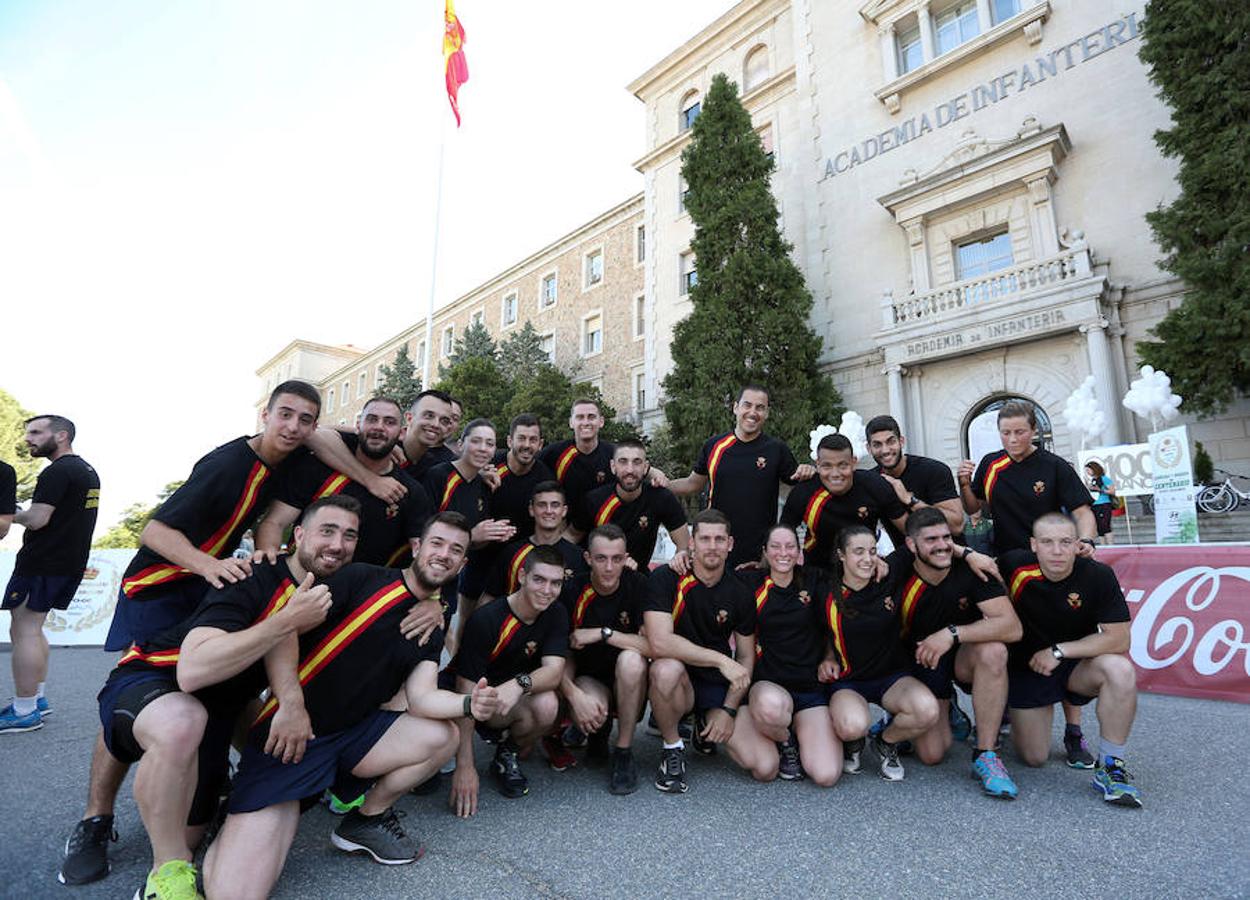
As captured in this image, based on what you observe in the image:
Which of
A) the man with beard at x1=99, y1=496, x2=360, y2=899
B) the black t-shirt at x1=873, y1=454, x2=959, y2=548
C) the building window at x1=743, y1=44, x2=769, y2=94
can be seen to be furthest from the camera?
the building window at x1=743, y1=44, x2=769, y2=94

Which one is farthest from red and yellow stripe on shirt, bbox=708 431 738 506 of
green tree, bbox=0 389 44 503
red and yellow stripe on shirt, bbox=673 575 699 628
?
green tree, bbox=0 389 44 503

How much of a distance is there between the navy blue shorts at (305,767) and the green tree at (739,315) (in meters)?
12.4

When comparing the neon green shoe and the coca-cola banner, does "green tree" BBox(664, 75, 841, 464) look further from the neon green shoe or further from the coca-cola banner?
the neon green shoe

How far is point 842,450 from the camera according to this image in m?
4.09

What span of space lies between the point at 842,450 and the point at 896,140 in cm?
1420

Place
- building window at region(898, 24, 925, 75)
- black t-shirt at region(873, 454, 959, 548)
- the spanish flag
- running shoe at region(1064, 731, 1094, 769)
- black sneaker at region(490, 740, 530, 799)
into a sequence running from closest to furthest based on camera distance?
black sneaker at region(490, 740, 530, 799), running shoe at region(1064, 731, 1094, 769), black t-shirt at region(873, 454, 959, 548), building window at region(898, 24, 925, 75), the spanish flag

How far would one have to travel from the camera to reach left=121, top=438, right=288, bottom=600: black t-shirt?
2.71m

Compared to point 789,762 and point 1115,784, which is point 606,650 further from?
point 1115,784

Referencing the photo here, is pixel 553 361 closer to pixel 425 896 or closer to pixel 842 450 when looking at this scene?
pixel 842 450

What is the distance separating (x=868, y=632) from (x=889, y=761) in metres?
0.66

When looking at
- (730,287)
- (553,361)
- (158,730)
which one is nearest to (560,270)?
(553,361)

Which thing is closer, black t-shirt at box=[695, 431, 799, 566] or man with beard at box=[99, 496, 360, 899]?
man with beard at box=[99, 496, 360, 899]

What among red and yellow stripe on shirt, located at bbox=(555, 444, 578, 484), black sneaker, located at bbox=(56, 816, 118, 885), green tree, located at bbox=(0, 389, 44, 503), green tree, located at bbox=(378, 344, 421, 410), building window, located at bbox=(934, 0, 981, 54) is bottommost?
black sneaker, located at bbox=(56, 816, 118, 885)

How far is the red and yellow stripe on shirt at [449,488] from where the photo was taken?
4207 millimetres
